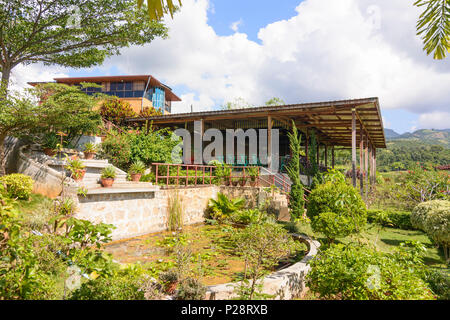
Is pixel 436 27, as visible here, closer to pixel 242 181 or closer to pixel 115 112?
pixel 242 181

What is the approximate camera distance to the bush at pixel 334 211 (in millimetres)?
5711

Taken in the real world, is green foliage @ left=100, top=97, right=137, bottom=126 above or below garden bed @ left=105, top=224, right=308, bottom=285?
above

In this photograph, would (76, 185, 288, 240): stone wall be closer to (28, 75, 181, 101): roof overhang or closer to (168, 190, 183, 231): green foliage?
(168, 190, 183, 231): green foliage

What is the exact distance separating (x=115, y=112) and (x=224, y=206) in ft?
32.5

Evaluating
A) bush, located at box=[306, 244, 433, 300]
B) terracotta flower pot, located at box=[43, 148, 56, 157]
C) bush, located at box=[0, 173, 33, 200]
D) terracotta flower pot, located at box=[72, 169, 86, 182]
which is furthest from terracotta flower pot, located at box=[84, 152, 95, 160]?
bush, located at box=[306, 244, 433, 300]

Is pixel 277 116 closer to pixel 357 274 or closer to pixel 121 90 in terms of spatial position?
pixel 357 274

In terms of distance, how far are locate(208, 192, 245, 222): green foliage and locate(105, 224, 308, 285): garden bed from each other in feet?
5.19

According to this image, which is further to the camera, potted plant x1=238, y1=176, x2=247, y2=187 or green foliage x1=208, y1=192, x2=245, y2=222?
potted plant x1=238, y1=176, x2=247, y2=187

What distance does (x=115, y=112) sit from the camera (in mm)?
15398

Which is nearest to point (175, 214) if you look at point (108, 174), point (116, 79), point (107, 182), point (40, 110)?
point (107, 182)

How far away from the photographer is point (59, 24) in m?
9.29

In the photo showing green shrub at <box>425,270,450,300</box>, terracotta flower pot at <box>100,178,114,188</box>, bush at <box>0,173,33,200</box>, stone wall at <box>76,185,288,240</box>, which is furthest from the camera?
terracotta flower pot at <box>100,178,114,188</box>

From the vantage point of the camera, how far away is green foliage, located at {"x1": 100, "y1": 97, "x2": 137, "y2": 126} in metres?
15.4

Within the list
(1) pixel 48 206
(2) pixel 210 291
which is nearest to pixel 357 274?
(2) pixel 210 291
